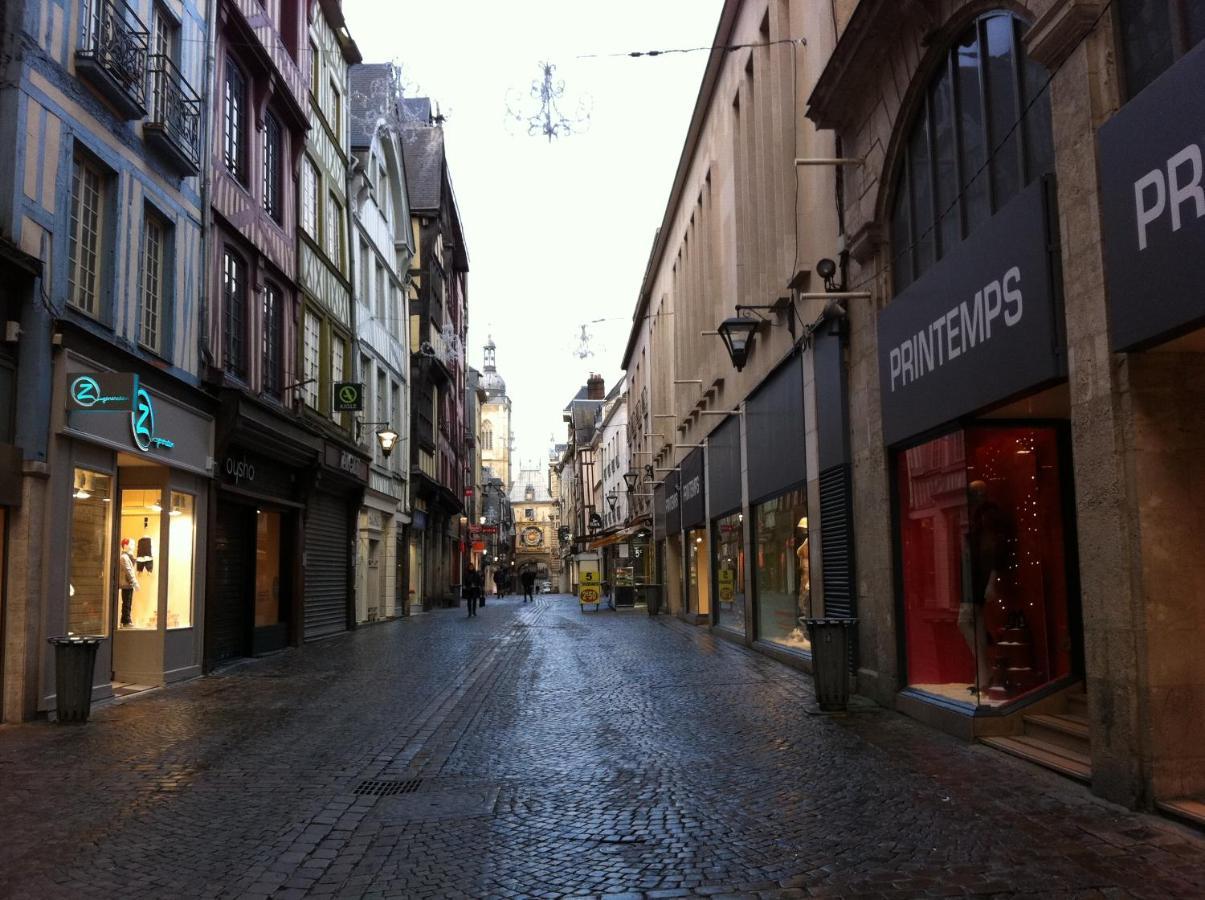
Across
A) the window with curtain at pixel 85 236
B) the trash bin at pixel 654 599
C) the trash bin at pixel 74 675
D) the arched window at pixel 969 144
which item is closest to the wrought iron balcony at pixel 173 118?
the window with curtain at pixel 85 236

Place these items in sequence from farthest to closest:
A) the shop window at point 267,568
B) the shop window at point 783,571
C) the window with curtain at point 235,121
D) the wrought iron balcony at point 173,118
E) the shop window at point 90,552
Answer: the shop window at point 267,568 → the window with curtain at point 235,121 → the shop window at point 783,571 → the wrought iron balcony at point 173,118 → the shop window at point 90,552

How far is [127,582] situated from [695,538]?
16574 mm

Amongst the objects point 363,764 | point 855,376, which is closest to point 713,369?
point 855,376

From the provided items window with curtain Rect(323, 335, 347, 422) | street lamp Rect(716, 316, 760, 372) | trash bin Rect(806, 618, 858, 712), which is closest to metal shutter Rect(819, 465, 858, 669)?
trash bin Rect(806, 618, 858, 712)

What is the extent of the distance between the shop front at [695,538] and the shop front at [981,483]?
14.4 metres

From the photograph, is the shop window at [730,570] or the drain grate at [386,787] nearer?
the drain grate at [386,787]

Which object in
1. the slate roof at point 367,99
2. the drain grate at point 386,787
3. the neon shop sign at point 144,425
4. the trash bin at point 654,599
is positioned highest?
the slate roof at point 367,99

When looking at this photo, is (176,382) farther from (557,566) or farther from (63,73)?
(557,566)

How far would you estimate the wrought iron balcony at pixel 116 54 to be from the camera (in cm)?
1145

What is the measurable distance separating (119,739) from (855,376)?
813 centimetres

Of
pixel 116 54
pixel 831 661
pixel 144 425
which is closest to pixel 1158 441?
pixel 831 661

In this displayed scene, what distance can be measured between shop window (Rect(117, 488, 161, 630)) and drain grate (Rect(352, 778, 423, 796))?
748cm

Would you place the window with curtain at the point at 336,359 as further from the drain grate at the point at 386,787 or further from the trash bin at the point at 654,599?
the drain grate at the point at 386,787

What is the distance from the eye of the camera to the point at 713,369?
23.5 meters
